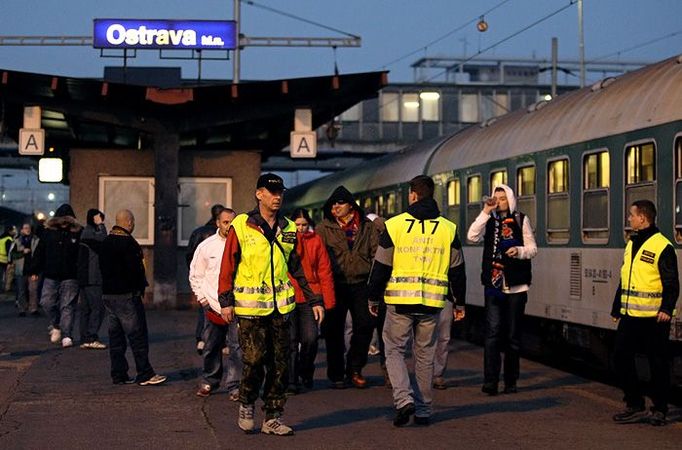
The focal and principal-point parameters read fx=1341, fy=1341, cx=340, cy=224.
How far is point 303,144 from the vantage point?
1013 inches

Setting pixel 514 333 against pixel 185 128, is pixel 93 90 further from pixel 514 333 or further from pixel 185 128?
pixel 514 333

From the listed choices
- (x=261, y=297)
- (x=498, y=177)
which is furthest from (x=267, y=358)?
(x=498, y=177)

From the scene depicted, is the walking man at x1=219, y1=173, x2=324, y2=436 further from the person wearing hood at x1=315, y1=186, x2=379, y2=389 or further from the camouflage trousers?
the person wearing hood at x1=315, y1=186, x2=379, y2=389

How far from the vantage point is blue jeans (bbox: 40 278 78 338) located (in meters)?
17.6

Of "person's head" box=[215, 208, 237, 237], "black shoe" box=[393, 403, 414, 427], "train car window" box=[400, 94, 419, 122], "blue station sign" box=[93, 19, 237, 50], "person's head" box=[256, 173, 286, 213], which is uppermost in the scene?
"train car window" box=[400, 94, 419, 122]

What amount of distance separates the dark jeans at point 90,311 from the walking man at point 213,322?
5147 millimetres

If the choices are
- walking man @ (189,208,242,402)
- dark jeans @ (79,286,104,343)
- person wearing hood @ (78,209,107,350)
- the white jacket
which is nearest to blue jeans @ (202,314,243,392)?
walking man @ (189,208,242,402)

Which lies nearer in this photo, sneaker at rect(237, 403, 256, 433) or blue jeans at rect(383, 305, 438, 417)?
sneaker at rect(237, 403, 256, 433)

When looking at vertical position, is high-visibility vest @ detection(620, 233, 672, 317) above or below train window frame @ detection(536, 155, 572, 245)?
below

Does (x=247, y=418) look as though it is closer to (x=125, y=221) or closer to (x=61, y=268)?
(x=125, y=221)

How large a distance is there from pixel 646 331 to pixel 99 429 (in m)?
4.36

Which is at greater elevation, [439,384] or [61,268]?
[61,268]

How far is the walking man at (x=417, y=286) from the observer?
10.2 m

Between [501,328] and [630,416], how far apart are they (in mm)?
2025
